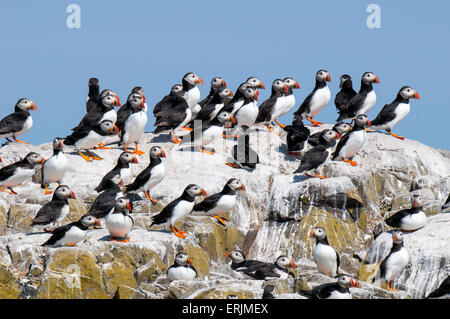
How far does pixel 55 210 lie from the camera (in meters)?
18.9

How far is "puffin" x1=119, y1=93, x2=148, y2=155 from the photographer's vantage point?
22.5m

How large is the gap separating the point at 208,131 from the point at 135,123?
4.94 feet

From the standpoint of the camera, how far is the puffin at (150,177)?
66.6ft

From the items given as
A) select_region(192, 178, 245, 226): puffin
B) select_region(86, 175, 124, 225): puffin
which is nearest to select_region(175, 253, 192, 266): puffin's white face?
select_region(86, 175, 124, 225): puffin

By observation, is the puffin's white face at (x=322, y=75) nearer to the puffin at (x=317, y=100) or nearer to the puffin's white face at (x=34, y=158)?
the puffin at (x=317, y=100)

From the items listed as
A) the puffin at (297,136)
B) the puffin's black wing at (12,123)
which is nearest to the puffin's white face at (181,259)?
the puffin at (297,136)

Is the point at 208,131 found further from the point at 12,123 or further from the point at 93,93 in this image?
the point at 12,123

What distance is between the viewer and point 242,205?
21266 millimetres

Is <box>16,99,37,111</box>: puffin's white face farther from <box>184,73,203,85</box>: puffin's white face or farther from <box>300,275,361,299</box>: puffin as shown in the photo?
<box>300,275,361,299</box>: puffin

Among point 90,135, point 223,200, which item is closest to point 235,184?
point 223,200

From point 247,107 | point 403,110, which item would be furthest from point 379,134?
point 247,107

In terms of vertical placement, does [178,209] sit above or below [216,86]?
below

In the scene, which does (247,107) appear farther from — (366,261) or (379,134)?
(366,261)

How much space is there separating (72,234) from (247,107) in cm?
→ 716
